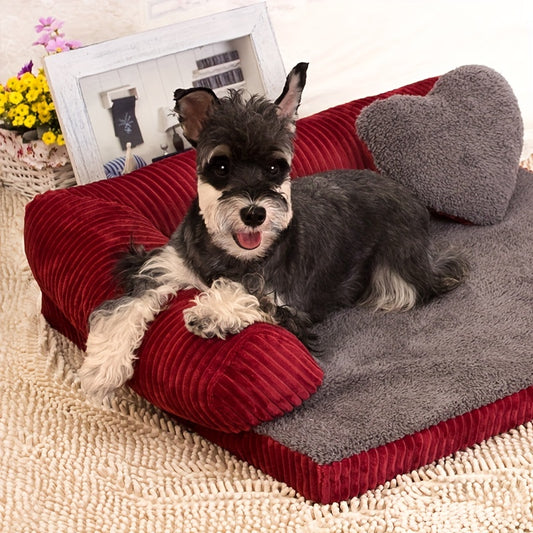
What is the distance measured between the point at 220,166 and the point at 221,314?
429 mm

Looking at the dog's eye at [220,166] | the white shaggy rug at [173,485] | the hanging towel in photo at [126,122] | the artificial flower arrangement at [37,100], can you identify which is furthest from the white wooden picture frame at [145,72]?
the dog's eye at [220,166]

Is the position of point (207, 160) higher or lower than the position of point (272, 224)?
higher

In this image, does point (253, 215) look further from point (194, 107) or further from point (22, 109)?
point (22, 109)

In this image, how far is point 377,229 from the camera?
129 inches

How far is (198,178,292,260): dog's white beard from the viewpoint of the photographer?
257 cm

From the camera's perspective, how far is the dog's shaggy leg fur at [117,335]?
2.77 m

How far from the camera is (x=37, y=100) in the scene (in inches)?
172

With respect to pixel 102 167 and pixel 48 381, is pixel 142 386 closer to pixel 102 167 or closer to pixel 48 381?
pixel 48 381

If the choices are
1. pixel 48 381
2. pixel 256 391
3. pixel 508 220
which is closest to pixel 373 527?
pixel 256 391

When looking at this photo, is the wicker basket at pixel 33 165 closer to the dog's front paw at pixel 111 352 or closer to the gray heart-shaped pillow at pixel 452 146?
the gray heart-shaped pillow at pixel 452 146

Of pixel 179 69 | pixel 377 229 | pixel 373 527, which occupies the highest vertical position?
pixel 179 69

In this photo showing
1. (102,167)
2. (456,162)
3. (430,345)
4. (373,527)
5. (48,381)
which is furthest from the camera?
(102,167)

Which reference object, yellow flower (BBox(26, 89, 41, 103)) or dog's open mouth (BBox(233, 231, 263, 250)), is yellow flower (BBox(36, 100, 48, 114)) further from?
dog's open mouth (BBox(233, 231, 263, 250))

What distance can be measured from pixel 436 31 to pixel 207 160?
131 inches
